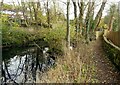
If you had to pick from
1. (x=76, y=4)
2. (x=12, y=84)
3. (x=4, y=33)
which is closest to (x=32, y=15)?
(x=4, y=33)

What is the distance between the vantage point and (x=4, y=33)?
15414 millimetres

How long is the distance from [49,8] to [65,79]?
11.3 meters

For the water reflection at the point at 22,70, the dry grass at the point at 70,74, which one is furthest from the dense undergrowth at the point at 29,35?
the dry grass at the point at 70,74

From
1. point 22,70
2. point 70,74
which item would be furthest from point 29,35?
point 70,74

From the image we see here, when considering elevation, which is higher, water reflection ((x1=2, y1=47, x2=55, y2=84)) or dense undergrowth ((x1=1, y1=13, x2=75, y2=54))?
dense undergrowth ((x1=1, y1=13, x2=75, y2=54))

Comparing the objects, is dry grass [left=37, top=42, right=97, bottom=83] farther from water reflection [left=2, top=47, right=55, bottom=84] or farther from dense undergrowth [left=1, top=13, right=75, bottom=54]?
A: dense undergrowth [left=1, top=13, right=75, bottom=54]

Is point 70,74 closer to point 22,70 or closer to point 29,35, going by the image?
point 22,70

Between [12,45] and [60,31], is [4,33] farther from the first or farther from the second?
[60,31]

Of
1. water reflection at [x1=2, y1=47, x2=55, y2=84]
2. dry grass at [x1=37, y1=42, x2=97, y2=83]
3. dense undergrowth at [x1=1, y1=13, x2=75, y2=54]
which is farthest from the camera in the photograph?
dense undergrowth at [x1=1, y1=13, x2=75, y2=54]

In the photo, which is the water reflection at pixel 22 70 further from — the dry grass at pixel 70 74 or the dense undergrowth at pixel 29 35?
the dense undergrowth at pixel 29 35

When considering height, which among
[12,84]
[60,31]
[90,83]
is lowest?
[12,84]

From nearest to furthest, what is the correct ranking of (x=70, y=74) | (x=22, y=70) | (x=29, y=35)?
1. (x=70, y=74)
2. (x=22, y=70)
3. (x=29, y=35)

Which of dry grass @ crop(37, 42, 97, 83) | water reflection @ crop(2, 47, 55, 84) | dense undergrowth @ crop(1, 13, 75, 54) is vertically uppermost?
dense undergrowth @ crop(1, 13, 75, 54)

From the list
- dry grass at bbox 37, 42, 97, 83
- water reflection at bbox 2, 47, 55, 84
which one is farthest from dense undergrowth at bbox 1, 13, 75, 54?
dry grass at bbox 37, 42, 97, 83
